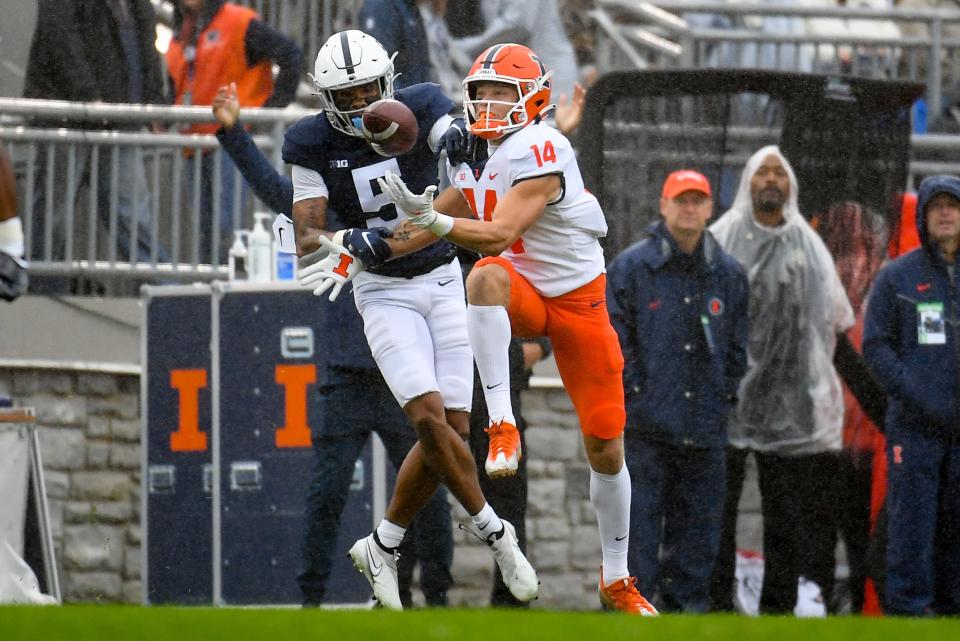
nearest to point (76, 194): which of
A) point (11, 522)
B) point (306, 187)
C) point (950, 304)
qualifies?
point (11, 522)

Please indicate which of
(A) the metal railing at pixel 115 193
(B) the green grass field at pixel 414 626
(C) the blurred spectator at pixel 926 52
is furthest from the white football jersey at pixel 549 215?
(C) the blurred spectator at pixel 926 52

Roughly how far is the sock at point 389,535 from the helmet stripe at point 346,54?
1.75 meters

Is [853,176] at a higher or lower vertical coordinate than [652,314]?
higher

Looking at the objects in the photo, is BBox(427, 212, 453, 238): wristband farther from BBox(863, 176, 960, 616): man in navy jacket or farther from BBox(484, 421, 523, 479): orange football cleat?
BBox(863, 176, 960, 616): man in navy jacket

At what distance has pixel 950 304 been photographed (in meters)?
8.91

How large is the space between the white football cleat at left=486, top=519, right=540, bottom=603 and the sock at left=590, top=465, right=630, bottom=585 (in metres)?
0.36

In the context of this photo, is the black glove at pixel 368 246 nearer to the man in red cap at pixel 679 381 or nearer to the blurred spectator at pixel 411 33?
the man in red cap at pixel 679 381

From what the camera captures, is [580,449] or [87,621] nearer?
[87,621]

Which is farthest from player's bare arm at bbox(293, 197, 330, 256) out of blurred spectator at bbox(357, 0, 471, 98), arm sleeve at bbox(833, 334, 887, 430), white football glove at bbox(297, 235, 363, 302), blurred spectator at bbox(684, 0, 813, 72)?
blurred spectator at bbox(684, 0, 813, 72)

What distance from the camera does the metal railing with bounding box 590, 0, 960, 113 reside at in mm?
10414

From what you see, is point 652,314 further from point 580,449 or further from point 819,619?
point 819,619

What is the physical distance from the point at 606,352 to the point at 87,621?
2.57m

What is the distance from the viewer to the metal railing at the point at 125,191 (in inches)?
375

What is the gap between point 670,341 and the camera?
8.62m
